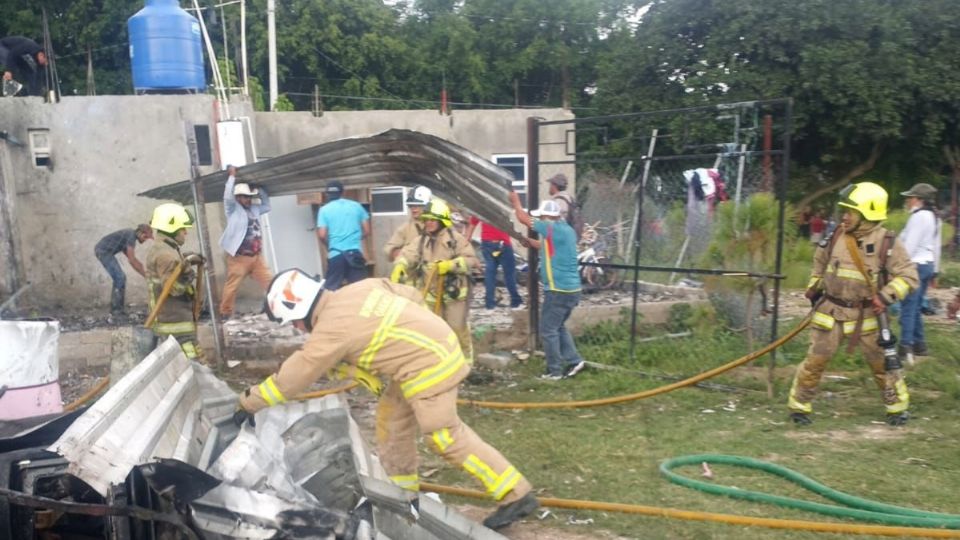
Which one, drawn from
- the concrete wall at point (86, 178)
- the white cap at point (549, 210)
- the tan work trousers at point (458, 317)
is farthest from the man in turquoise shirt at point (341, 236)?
the concrete wall at point (86, 178)

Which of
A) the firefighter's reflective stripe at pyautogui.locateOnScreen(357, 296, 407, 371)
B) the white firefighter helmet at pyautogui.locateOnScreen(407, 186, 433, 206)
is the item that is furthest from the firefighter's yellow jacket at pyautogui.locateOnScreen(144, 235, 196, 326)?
the firefighter's reflective stripe at pyautogui.locateOnScreen(357, 296, 407, 371)

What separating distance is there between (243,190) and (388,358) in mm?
4713

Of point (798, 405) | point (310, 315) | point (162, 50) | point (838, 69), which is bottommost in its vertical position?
point (798, 405)

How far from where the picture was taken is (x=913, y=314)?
335 inches

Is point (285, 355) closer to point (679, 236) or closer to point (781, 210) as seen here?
point (679, 236)

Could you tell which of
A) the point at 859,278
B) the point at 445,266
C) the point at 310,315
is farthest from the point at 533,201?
the point at 310,315

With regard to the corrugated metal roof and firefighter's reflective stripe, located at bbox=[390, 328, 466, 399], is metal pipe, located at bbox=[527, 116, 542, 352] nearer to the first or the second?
the corrugated metal roof

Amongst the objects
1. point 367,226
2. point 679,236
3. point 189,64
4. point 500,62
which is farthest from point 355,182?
point 500,62

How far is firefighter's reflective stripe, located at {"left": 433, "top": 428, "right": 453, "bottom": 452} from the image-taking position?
472 cm

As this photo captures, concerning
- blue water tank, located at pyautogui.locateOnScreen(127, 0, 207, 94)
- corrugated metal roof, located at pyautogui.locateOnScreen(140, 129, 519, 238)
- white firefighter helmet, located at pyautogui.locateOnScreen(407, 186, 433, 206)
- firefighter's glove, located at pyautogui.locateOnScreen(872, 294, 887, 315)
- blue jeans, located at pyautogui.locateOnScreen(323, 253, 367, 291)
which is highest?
blue water tank, located at pyautogui.locateOnScreen(127, 0, 207, 94)

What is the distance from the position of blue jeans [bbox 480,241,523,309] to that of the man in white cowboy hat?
2640 millimetres

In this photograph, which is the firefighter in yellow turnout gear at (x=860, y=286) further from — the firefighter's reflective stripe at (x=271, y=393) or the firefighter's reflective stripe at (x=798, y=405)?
the firefighter's reflective stripe at (x=271, y=393)

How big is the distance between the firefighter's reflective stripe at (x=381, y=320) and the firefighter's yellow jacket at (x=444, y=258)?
323 cm

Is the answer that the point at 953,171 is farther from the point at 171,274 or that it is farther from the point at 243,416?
the point at 243,416
